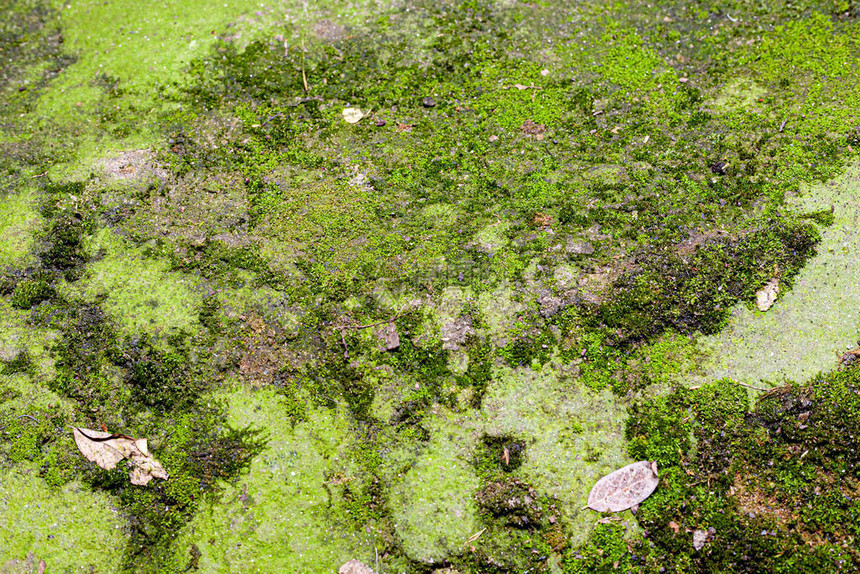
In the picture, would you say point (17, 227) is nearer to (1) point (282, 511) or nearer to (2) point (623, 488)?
(1) point (282, 511)

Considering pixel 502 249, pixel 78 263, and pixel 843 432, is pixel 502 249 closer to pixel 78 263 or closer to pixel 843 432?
pixel 843 432

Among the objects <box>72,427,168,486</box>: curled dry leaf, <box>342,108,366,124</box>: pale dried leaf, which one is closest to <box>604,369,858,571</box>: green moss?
<box>72,427,168,486</box>: curled dry leaf

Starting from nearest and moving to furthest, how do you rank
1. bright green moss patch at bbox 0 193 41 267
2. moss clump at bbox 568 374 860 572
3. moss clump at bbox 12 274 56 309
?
moss clump at bbox 568 374 860 572 < moss clump at bbox 12 274 56 309 < bright green moss patch at bbox 0 193 41 267

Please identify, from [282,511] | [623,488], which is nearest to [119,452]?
[282,511]

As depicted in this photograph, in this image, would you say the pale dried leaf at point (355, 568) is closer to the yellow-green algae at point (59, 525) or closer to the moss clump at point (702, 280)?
the yellow-green algae at point (59, 525)

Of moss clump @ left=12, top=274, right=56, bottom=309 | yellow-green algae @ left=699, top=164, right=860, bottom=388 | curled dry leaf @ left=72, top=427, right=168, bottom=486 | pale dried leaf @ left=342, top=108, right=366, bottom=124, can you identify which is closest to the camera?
curled dry leaf @ left=72, top=427, right=168, bottom=486

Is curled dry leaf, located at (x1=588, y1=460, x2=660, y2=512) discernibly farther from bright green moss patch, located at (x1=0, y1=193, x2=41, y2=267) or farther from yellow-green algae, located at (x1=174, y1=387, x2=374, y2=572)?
bright green moss patch, located at (x1=0, y1=193, x2=41, y2=267)

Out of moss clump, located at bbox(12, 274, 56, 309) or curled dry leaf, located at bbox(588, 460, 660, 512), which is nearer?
curled dry leaf, located at bbox(588, 460, 660, 512)
